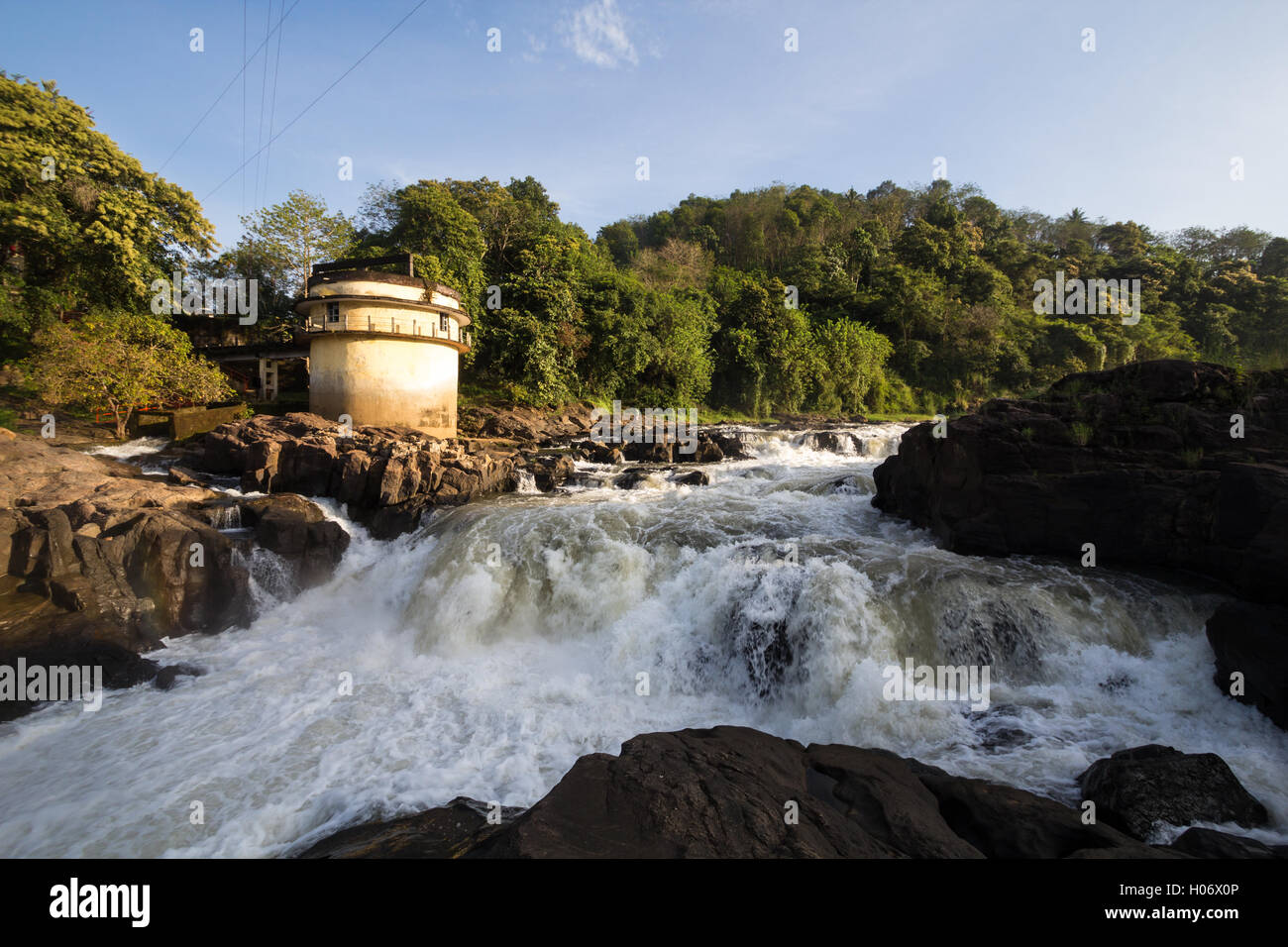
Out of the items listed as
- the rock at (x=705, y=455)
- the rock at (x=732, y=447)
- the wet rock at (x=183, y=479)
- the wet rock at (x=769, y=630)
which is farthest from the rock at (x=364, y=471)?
the wet rock at (x=769, y=630)

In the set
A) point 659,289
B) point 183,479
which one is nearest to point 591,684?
point 183,479

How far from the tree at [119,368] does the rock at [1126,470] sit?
24.1 meters

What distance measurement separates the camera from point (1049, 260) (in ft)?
129

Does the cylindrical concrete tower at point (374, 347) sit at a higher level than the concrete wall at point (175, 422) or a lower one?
higher

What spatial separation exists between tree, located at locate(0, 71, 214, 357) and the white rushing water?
19.0m

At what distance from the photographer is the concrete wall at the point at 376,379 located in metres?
19.6

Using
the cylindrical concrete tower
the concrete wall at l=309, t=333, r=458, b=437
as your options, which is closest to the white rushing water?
the concrete wall at l=309, t=333, r=458, b=437

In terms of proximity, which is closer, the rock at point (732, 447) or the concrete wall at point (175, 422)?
the concrete wall at point (175, 422)

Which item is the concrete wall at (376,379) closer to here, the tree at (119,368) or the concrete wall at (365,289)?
the concrete wall at (365,289)

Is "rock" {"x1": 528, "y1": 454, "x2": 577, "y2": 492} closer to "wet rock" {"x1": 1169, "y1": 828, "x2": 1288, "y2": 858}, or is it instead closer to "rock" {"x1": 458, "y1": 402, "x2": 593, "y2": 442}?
"rock" {"x1": 458, "y1": 402, "x2": 593, "y2": 442}

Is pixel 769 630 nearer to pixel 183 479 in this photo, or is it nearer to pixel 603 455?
pixel 603 455

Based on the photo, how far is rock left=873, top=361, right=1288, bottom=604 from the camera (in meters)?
7.23

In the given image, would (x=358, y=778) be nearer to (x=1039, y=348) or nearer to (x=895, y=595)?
(x=895, y=595)

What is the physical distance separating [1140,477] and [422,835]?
10.1 m
